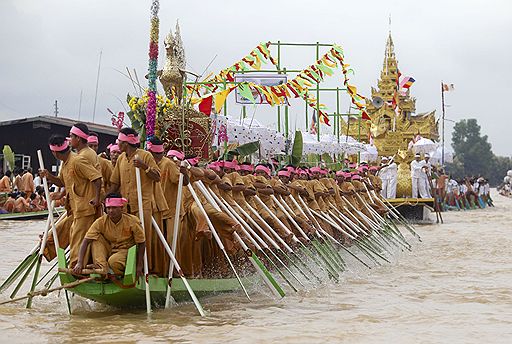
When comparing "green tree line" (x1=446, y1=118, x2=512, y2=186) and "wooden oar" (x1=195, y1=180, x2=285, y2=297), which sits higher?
"green tree line" (x1=446, y1=118, x2=512, y2=186)

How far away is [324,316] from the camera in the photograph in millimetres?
7469

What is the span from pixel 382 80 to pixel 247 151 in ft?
76.4

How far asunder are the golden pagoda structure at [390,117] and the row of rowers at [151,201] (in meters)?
19.7

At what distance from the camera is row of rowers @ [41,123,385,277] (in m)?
7.04

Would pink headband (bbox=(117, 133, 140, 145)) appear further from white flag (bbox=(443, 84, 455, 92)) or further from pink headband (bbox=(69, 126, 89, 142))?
white flag (bbox=(443, 84, 455, 92))

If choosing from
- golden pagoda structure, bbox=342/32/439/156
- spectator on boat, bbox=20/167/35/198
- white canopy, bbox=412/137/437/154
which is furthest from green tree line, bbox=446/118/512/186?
spectator on boat, bbox=20/167/35/198

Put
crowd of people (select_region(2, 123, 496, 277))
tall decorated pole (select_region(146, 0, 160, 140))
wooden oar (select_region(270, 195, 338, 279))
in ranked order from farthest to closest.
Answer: wooden oar (select_region(270, 195, 338, 279)) → tall decorated pole (select_region(146, 0, 160, 140)) → crowd of people (select_region(2, 123, 496, 277))

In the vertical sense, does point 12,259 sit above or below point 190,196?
below

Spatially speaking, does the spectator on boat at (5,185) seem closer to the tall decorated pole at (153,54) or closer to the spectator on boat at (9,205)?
the spectator on boat at (9,205)

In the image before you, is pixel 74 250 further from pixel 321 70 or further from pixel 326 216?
pixel 321 70

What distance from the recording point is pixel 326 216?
11672 millimetres

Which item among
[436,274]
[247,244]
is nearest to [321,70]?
[436,274]

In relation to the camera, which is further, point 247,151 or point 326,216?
point 326,216

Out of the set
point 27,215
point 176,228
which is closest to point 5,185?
point 27,215
